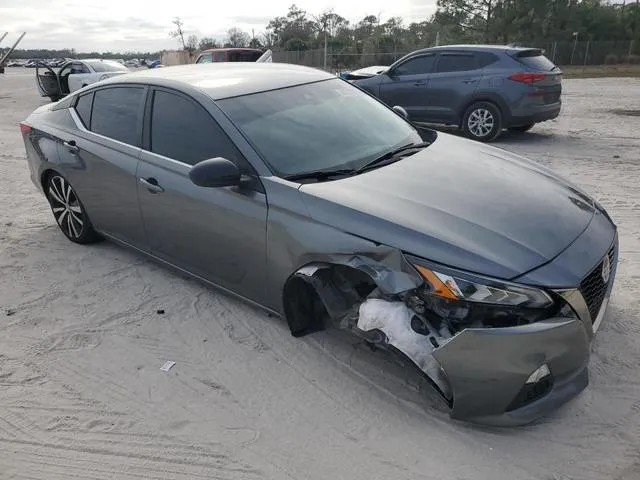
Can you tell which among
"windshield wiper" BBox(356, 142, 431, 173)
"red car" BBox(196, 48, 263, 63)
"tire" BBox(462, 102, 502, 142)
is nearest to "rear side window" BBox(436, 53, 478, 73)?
"tire" BBox(462, 102, 502, 142)

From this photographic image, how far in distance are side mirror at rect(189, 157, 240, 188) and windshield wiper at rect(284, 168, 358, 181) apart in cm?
31

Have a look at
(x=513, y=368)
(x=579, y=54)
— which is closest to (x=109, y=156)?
(x=513, y=368)

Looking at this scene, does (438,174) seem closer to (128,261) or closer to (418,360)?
(418,360)

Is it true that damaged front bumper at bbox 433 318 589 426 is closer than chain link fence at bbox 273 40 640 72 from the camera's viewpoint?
Yes

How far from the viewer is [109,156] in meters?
4.11

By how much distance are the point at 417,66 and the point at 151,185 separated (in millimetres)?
7671

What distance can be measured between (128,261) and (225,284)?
1.58 meters

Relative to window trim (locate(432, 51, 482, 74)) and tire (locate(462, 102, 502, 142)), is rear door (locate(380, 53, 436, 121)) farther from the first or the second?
tire (locate(462, 102, 502, 142))

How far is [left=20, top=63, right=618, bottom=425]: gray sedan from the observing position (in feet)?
7.88

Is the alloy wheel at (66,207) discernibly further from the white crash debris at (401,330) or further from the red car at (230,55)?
the red car at (230,55)

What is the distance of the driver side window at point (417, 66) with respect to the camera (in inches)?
392

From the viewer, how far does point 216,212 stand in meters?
3.32

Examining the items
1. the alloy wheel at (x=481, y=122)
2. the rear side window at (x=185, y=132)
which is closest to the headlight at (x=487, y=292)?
the rear side window at (x=185, y=132)

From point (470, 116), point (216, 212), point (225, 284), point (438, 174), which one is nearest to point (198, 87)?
point (216, 212)
